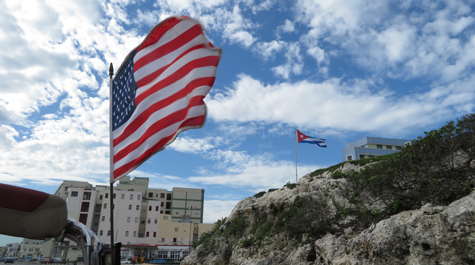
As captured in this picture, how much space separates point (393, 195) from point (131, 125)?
45.1 feet

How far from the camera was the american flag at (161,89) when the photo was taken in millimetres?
5113

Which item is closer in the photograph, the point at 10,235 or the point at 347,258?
the point at 10,235

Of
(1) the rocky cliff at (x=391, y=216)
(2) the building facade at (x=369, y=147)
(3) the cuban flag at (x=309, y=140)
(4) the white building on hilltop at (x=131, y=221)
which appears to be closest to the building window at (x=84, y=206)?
(4) the white building on hilltop at (x=131, y=221)

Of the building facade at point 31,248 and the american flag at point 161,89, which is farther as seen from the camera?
the american flag at point 161,89

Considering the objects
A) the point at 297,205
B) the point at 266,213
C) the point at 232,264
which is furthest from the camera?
the point at 266,213

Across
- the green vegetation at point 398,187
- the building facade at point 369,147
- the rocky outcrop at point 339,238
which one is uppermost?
the building facade at point 369,147

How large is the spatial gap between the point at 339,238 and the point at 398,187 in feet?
12.6

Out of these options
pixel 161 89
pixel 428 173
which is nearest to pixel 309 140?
pixel 428 173

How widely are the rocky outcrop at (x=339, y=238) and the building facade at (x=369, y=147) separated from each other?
112 ft

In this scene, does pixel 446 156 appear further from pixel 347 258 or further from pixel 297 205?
pixel 297 205

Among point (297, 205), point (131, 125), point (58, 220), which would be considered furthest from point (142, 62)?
point (297, 205)

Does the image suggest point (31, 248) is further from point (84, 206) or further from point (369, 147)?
point (84, 206)

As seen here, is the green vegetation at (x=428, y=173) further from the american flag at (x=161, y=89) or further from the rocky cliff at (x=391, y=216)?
the american flag at (x=161, y=89)

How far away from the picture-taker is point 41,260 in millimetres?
4691
